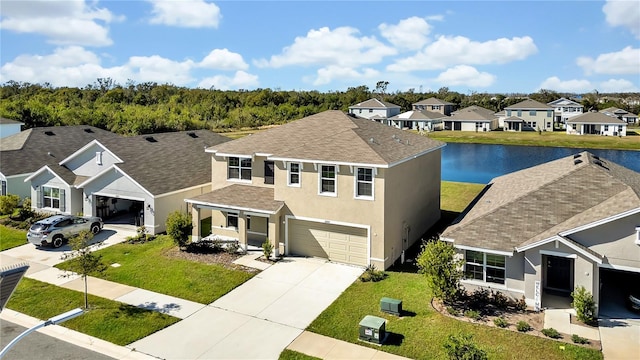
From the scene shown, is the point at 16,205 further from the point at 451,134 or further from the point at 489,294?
Result: the point at 451,134

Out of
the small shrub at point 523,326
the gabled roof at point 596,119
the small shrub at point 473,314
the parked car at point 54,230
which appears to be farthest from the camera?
the gabled roof at point 596,119

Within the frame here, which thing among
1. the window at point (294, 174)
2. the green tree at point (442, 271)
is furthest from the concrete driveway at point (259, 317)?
the window at point (294, 174)

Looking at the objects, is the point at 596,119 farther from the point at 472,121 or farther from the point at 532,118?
the point at 472,121

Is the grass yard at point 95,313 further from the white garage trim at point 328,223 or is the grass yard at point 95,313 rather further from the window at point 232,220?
the window at point 232,220

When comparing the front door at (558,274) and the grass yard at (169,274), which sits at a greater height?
the front door at (558,274)

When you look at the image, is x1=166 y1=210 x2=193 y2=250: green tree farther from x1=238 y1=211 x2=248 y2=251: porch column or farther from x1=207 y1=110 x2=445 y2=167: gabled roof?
x1=207 y1=110 x2=445 y2=167: gabled roof

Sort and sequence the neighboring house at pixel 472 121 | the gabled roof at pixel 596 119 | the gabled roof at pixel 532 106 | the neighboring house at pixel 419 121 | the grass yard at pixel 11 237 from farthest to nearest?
the neighboring house at pixel 419 121, the gabled roof at pixel 532 106, the neighboring house at pixel 472 121, the gabled roof at pixel 596 119, the grass yard at pixel 11 237

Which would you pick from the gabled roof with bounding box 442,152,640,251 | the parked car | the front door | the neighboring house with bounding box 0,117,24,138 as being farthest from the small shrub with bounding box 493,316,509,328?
the neighboring house with bounding box 0,117,24,138
